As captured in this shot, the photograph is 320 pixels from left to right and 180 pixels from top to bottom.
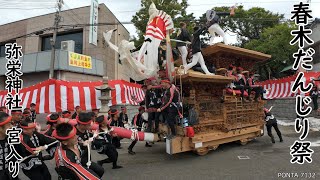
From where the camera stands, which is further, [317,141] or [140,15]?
[140,15]

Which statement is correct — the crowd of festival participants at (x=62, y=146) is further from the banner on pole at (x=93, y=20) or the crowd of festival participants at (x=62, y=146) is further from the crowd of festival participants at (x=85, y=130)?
the banner on pole at (x=93, y=20)

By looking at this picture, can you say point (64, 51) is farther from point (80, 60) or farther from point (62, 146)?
point (62, 146)

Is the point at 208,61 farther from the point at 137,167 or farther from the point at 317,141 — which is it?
the point at 317,141

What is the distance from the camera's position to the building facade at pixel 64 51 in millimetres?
17031

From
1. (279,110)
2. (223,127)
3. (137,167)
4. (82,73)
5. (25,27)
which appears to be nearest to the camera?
(137,167)

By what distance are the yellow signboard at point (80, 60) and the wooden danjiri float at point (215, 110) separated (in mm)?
10878

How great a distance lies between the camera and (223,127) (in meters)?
7.93

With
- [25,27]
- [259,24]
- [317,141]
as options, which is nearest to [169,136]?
[317,141]

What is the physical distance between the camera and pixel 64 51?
16.5m

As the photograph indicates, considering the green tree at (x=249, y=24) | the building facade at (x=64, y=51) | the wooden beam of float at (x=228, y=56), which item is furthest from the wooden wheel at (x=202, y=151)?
the green tree at (x=249, y=24)

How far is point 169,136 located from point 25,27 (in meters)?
18.7

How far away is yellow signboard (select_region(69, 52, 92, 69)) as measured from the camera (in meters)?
17.0

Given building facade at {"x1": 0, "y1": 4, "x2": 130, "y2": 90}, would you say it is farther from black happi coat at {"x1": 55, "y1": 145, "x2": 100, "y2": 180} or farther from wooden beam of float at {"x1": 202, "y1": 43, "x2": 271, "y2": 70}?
black happi coat at {"x1": 55, "y1": 145, "x2": 100, "y2": 180}

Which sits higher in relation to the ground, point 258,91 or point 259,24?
point 259,24
